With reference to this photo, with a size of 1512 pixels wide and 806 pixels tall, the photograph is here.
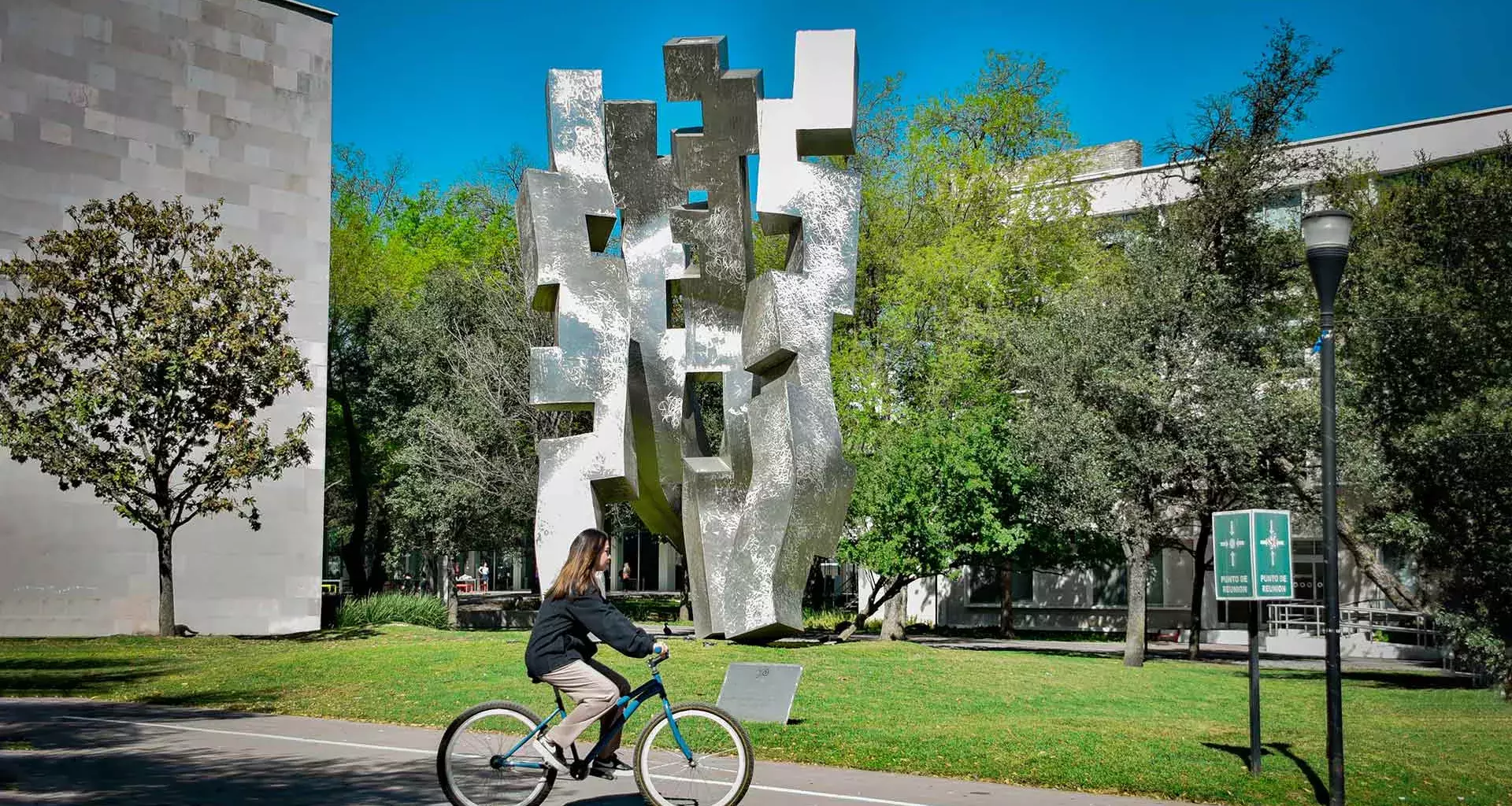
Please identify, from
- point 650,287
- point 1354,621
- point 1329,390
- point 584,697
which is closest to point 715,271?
point 650,287

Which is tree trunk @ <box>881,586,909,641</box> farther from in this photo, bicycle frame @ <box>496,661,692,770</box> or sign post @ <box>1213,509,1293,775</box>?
bicycle frame @ <box>496,661,692,770</box>

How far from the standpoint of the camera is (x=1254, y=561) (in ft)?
39.0

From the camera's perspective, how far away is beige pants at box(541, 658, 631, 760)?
8852 millimetres

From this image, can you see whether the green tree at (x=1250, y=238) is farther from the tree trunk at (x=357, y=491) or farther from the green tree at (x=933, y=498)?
the tree trunk at (x=357, y=491)

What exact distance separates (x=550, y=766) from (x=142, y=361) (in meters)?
21.0

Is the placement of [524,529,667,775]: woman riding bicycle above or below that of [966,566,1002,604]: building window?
above

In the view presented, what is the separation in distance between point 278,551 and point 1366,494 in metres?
23.6

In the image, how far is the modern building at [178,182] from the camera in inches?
1145

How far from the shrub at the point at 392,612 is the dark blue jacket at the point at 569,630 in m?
26.2

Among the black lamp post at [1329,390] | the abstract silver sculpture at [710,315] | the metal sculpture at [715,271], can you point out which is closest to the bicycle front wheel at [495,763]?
the abstract silver sculpture at [710,315]

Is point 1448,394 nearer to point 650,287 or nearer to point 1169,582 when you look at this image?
point 650,287

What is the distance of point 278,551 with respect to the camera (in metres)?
32.5

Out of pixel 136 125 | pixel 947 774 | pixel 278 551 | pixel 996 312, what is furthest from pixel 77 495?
pixel 947 774

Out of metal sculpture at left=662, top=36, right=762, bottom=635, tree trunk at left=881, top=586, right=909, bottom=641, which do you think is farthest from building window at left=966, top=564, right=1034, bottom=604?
metal sculpture at left=662, top=36, right=762, bottom=635
